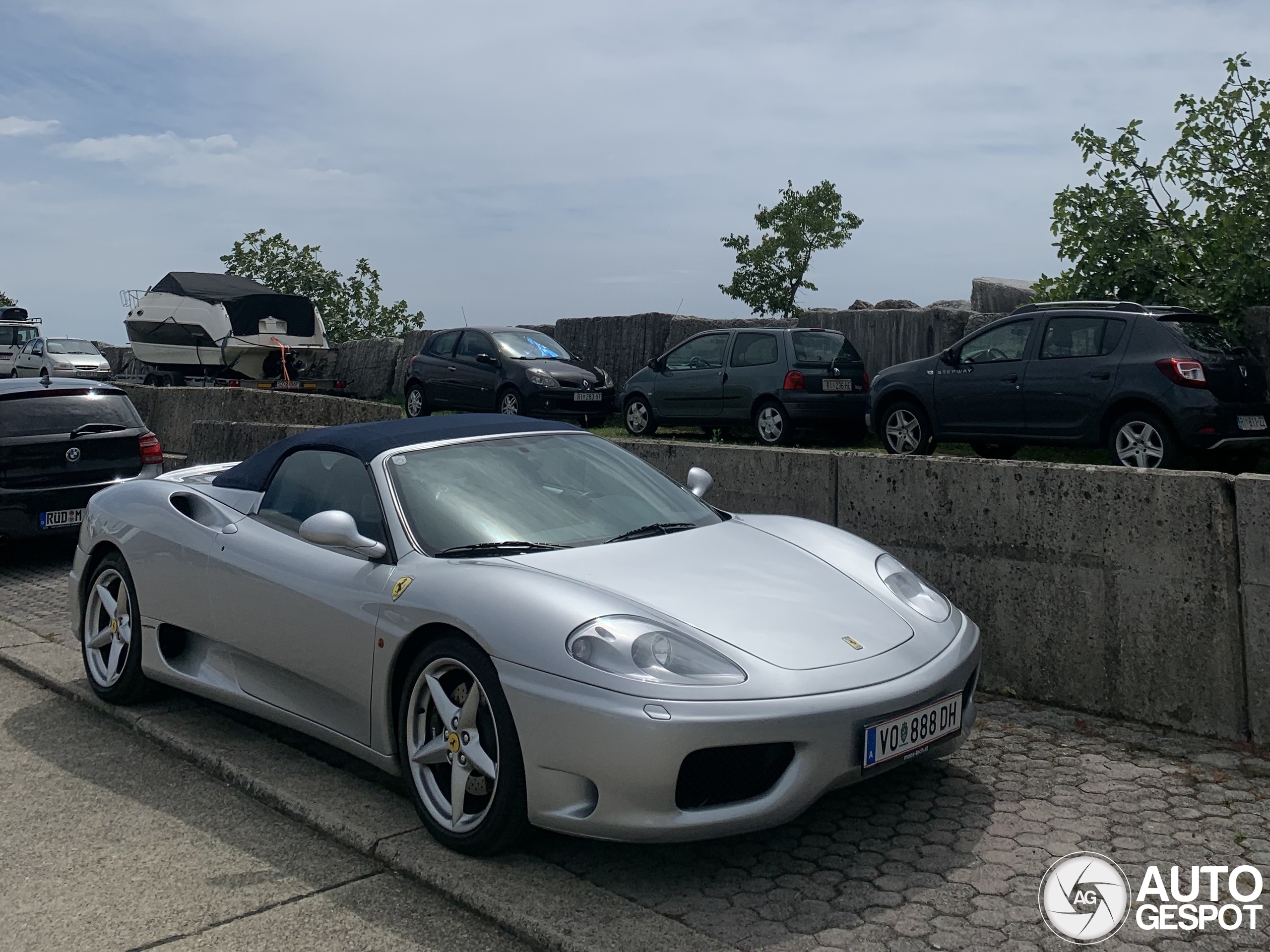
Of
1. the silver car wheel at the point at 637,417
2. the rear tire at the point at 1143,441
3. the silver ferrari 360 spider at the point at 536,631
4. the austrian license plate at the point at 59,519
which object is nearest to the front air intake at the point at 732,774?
the silver ferrari 360 spider at the point at 536,631

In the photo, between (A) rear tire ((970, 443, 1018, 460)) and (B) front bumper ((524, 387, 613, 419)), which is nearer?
(A) rear tire ((970, 443, 1018, 460))

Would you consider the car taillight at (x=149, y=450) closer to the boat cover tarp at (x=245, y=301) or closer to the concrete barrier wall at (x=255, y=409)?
the concrete barrier wall at (x=255, y=409)

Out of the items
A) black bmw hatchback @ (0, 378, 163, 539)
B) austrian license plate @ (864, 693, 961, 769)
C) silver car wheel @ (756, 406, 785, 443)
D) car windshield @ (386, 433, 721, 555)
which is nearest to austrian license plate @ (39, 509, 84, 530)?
black bmw hatchback @ (0, 378, 163, 539)

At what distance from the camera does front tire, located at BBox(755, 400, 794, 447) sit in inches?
609

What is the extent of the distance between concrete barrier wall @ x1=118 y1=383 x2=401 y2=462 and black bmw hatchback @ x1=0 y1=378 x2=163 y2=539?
8.68ft

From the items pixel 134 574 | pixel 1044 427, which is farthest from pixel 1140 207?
pixel 134 574

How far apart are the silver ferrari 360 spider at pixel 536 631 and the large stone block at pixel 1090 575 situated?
1.01 meters

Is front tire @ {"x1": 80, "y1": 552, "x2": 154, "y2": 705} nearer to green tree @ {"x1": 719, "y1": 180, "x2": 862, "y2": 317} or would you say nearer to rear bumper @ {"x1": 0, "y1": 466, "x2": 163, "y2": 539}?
rear bumper @ {"x1": 0, "y1": 466, "x2": 163, "y2": 539}

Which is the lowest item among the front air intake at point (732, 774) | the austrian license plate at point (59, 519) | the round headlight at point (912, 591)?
the front air intake at point (732, 774)

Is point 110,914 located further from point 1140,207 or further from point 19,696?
point 1140,207

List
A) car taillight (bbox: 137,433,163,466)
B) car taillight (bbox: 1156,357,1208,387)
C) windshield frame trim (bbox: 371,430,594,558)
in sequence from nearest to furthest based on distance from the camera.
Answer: windshield frame trim (bbox: 371,430,594,558) < car taillight (bbox: 137,433,163,466) < car taillight (bbox: 1156,357,1208,387)

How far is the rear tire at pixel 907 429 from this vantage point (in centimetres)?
1350

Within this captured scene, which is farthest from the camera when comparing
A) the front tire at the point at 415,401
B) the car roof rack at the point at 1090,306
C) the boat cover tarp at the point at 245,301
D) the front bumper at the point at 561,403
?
the boat cover tarp at the point at 245,301

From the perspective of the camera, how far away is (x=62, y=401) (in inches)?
388
